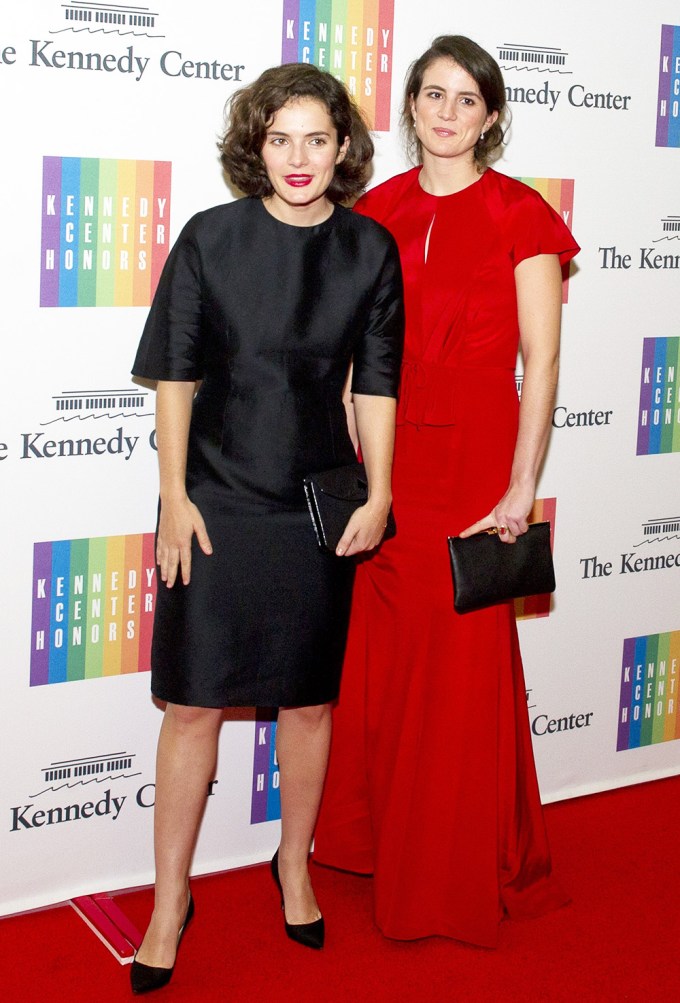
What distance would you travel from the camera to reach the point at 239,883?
307 centimetres

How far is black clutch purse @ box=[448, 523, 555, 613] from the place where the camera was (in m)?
2.61

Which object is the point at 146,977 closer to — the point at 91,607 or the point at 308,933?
the point at 308,933

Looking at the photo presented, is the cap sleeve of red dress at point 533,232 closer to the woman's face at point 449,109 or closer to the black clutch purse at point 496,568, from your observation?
the woman's face at point 449,109

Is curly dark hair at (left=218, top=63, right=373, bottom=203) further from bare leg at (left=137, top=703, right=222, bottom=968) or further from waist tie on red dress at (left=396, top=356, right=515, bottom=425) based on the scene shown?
bare leg at (left=137, top=703, right=222, bottom=968)

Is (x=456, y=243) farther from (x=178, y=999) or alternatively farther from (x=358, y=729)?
(x=178, y=999)

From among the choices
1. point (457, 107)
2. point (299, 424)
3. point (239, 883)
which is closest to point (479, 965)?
point (239, 883)

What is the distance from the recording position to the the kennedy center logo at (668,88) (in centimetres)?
335

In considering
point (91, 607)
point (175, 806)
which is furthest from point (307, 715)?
point (91, 607)

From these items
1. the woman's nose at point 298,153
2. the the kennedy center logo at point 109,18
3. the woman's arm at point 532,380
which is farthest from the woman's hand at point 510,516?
the the kennedy center logo at point 109,18

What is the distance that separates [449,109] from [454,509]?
32.0 inches

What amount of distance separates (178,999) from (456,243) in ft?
5.28

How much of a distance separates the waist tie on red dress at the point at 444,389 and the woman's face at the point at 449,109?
1.44 feet

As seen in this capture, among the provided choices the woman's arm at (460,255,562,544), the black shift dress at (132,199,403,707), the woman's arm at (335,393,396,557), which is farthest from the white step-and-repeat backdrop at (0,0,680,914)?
the black shift dress at (132,199,403,707)

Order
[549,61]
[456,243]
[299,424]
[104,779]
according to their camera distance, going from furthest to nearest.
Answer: [549,61] → [104,779] → [456,243] → [299,424]
